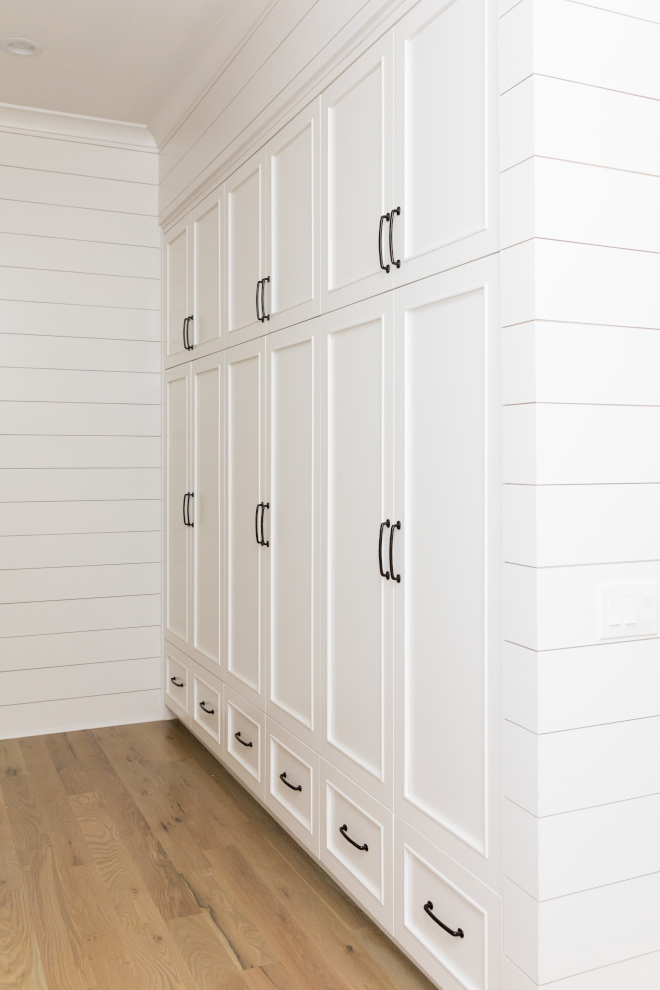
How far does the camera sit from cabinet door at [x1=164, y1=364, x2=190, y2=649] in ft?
11.4

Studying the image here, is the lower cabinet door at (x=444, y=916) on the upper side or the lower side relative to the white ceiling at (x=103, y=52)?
lower

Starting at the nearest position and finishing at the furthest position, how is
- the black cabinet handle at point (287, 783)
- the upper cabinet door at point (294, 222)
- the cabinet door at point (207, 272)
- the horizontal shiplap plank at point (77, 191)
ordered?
the upper cabinet door at point (294, 222) < the black cabinet handle at point (287, 783) < the cabinet door at point (207, 272) < the horizontal shiplap plank at point (77, 191)

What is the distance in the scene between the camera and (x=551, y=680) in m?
1.40

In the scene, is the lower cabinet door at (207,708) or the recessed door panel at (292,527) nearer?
the recessed door panel at (292,527)

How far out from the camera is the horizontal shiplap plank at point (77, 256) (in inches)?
141

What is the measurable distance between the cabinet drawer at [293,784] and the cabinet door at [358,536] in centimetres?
18

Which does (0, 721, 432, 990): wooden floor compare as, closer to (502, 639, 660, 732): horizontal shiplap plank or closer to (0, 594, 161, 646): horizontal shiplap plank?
(0, 594, 161, 646): horizontal shiplap plank

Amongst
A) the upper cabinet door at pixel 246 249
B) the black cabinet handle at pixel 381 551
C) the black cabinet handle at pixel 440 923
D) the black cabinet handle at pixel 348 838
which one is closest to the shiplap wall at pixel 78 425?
the upper cabinet door at pixel 246 249

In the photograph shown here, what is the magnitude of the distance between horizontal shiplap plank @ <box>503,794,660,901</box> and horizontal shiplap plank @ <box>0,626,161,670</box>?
2661 mm

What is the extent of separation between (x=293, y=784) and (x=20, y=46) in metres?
2.75

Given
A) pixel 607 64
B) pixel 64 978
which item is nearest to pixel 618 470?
pixel 607 64

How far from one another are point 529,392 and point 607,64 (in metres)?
0.61

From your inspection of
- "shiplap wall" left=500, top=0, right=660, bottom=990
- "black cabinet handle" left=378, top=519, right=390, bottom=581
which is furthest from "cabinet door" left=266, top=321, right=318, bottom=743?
"shiplap wall" left=500, top=0, right=660, bottom=990

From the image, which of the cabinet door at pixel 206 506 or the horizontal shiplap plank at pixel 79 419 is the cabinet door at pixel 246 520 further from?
the horizontal shiplap plank at pixel 79 419
